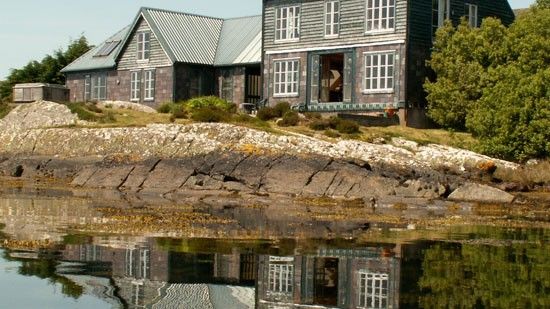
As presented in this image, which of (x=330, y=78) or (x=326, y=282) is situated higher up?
(x=330, y=78)

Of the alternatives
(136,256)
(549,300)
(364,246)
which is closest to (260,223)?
(364,246)

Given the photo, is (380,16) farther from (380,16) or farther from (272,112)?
(272,112)

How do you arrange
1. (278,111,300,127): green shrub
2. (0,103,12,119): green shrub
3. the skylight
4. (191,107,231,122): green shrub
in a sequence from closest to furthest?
(191,107,231,122): green shrub, (278,111,300,127): green shrub, (0,103,12,119): green shrub, the skylight

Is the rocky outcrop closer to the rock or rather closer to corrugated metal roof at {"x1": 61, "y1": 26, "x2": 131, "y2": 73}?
the rock

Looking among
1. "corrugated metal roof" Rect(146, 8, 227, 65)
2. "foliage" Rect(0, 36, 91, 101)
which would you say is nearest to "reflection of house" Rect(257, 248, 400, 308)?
"corrugated metal roof" Rect(146, 8, 227, 65)

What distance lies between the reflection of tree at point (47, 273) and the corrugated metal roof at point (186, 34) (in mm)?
48949

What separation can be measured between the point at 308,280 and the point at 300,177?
996 inches

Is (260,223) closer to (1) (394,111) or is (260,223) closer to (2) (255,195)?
(2) (255,195)

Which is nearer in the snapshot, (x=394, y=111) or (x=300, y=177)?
(x=300, y=177)

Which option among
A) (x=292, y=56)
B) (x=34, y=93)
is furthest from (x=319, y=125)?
(x=34, y=93)

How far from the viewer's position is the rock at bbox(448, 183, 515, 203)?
3931 centimetres

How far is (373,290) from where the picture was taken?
1631 centimetres

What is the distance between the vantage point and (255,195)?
41750 mm

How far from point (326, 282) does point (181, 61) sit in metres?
51.3
